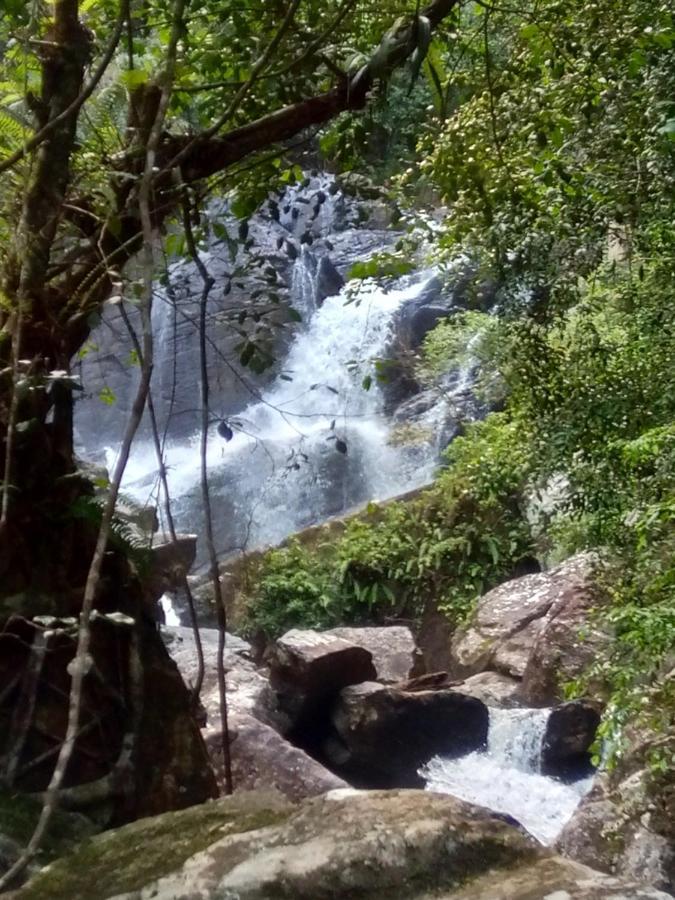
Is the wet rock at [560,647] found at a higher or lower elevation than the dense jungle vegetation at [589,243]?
lower

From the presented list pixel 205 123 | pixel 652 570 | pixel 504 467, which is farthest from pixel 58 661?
pixel 504 467

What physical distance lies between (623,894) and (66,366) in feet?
8.00

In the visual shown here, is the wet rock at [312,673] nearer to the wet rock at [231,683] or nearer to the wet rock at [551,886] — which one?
the wet rock at [231,683]

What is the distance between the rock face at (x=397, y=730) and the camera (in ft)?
25.1

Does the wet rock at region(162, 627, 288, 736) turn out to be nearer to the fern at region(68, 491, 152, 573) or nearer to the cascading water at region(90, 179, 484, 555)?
the fern at region(68, 491, 152, 573)

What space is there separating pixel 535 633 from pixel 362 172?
5.81 m

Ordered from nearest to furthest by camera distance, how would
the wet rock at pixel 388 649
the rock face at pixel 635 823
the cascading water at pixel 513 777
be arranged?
1. the rock face at pixel 635 823
2. the cascading water at pixel 513 777
3. the wet rock at pixel 388 649

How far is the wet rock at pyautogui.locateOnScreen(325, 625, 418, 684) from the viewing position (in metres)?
8.91

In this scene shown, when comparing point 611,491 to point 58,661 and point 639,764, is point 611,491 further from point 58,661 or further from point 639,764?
point 58,661

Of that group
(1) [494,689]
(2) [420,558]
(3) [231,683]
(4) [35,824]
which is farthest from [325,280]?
(4) [35,824]

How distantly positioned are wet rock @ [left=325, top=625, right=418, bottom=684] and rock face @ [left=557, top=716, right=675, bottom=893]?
3483 millimetres

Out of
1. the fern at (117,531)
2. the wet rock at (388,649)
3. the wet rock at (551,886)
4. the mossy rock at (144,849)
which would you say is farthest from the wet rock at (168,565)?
the wet rock at (551,886)

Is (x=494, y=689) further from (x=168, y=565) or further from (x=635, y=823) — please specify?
(x=635, y=823)

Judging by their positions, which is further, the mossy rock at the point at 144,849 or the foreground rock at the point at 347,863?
the mossy rock at the point at 144,849
